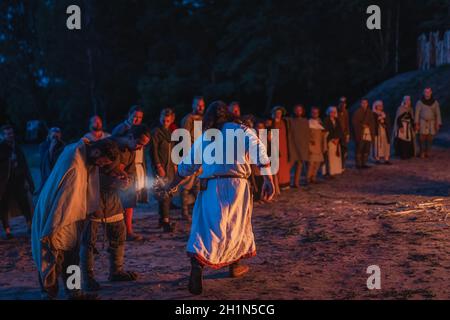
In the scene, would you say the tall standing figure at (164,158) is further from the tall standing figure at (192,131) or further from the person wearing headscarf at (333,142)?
the person wearing headscarf at (333,142)

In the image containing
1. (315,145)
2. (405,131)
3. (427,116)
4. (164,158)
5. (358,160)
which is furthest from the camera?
(405,131)

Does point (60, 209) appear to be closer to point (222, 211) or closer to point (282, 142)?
point (222, 211)

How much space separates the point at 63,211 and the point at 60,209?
0.03 meters

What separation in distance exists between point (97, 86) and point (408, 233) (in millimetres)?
32013

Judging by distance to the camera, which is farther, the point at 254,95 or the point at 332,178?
the point at 254,95

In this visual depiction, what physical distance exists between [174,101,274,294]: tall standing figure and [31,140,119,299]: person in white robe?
1.09m

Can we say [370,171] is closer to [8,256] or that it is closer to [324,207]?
[324,207]

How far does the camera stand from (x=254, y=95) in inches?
1426

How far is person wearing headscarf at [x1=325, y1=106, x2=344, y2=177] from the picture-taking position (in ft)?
51.8

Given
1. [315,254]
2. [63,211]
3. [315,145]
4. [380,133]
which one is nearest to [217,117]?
[63,211]

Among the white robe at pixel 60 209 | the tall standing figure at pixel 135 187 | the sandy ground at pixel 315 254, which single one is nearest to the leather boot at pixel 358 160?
the sandy ground at pixel 315 254

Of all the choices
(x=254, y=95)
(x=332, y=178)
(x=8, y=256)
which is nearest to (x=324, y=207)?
(x=332, y=178)

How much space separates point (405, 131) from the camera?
60.8 feet

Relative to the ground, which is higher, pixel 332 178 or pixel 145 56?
pixel 145 56
